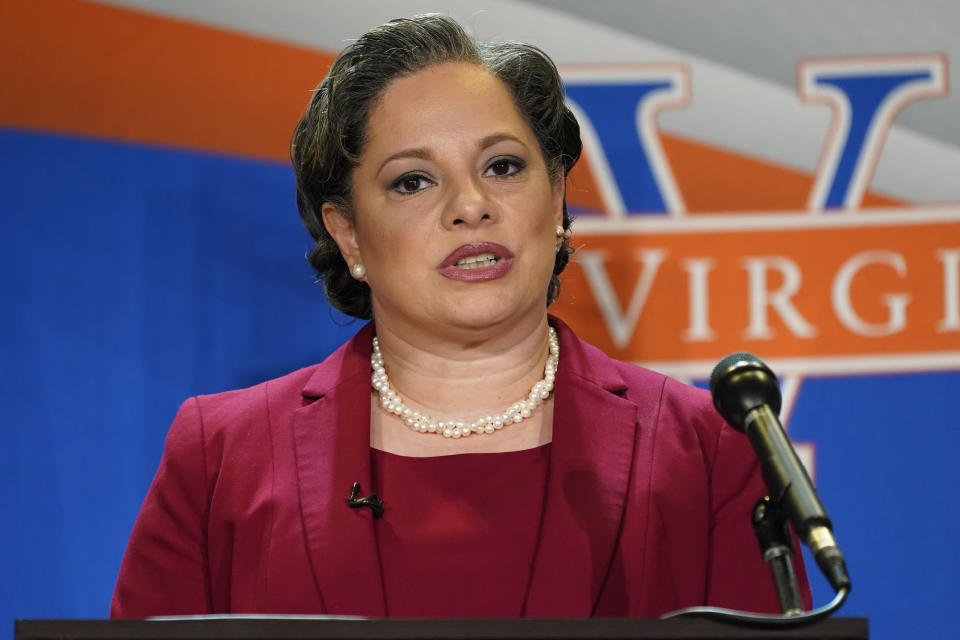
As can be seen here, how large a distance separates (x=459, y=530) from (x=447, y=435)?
0.17 metres

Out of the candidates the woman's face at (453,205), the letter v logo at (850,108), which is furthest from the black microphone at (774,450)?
the letter v logo at (850,108)

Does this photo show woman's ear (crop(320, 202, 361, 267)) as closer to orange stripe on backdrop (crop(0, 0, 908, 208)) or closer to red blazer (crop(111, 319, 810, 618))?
red blazer (crop(111, 319, 810, 618))

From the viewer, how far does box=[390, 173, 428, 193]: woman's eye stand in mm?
1845

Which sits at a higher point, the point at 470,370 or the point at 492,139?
the point at 492,139

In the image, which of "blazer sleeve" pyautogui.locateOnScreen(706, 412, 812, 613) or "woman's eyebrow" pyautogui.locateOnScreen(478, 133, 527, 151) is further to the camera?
"woman's eyebrow" pyautogui.locateOnScreen(478, 133, 527, 151)

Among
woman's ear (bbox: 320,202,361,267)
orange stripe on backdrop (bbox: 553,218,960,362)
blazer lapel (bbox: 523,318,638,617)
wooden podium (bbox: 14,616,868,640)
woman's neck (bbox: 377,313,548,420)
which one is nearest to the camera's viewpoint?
wooden podium (bbox: 14,616,868,640)

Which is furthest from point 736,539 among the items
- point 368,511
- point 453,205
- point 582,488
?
point 453,205

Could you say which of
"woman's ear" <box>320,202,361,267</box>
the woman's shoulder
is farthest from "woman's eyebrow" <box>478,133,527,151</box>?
the woman's shoulder

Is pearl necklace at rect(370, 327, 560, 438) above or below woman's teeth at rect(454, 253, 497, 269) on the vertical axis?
below

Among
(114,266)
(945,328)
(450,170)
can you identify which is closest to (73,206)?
(114,266)

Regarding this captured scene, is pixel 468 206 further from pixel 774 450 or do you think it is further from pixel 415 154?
pixel 774 450

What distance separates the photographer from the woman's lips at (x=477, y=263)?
1.77 metres

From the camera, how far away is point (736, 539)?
1718 millimetres

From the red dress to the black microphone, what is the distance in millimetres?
555
